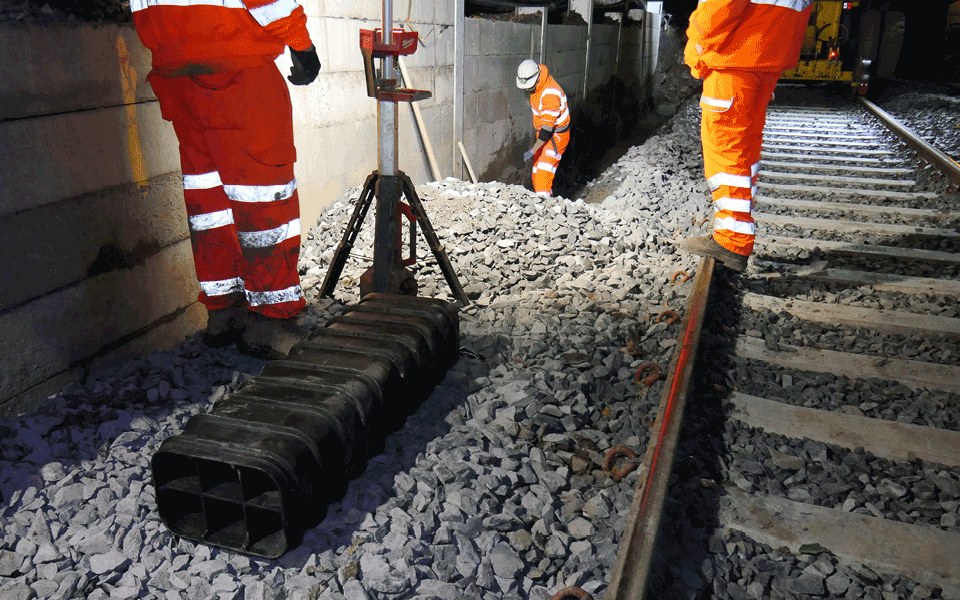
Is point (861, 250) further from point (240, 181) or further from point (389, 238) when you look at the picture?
point (240, 181)

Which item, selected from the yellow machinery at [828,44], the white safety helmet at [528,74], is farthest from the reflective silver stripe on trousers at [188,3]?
the yellow machinery at [828,44]

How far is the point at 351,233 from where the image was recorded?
3725mm

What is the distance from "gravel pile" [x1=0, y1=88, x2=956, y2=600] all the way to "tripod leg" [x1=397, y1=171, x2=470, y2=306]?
5.7 inches

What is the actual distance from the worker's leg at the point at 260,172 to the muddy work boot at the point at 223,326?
0.18 m

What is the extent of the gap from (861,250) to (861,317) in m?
1.32

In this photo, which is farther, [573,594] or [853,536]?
[853,536]

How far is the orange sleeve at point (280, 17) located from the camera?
2543mm

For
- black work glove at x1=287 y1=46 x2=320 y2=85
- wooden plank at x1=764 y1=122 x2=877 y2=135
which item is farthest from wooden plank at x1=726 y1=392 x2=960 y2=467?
wooden plank at x1=764 y1=122 x2=877 y2=135

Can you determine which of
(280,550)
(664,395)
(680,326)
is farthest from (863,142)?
(280,550)

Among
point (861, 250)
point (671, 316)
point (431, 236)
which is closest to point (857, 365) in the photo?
A: point (671, 316)

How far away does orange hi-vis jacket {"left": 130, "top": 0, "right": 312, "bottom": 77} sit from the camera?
8.34 ft

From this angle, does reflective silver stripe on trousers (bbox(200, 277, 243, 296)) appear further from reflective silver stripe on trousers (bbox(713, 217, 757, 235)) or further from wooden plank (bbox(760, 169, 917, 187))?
wooden plank (bbox(760, 169, 917, 187))

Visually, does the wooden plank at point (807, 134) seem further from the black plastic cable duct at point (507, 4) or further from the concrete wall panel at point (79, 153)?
the concrete wall panel at point (79, 153)

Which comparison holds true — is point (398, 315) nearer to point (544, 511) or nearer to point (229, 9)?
point (544, 511)
